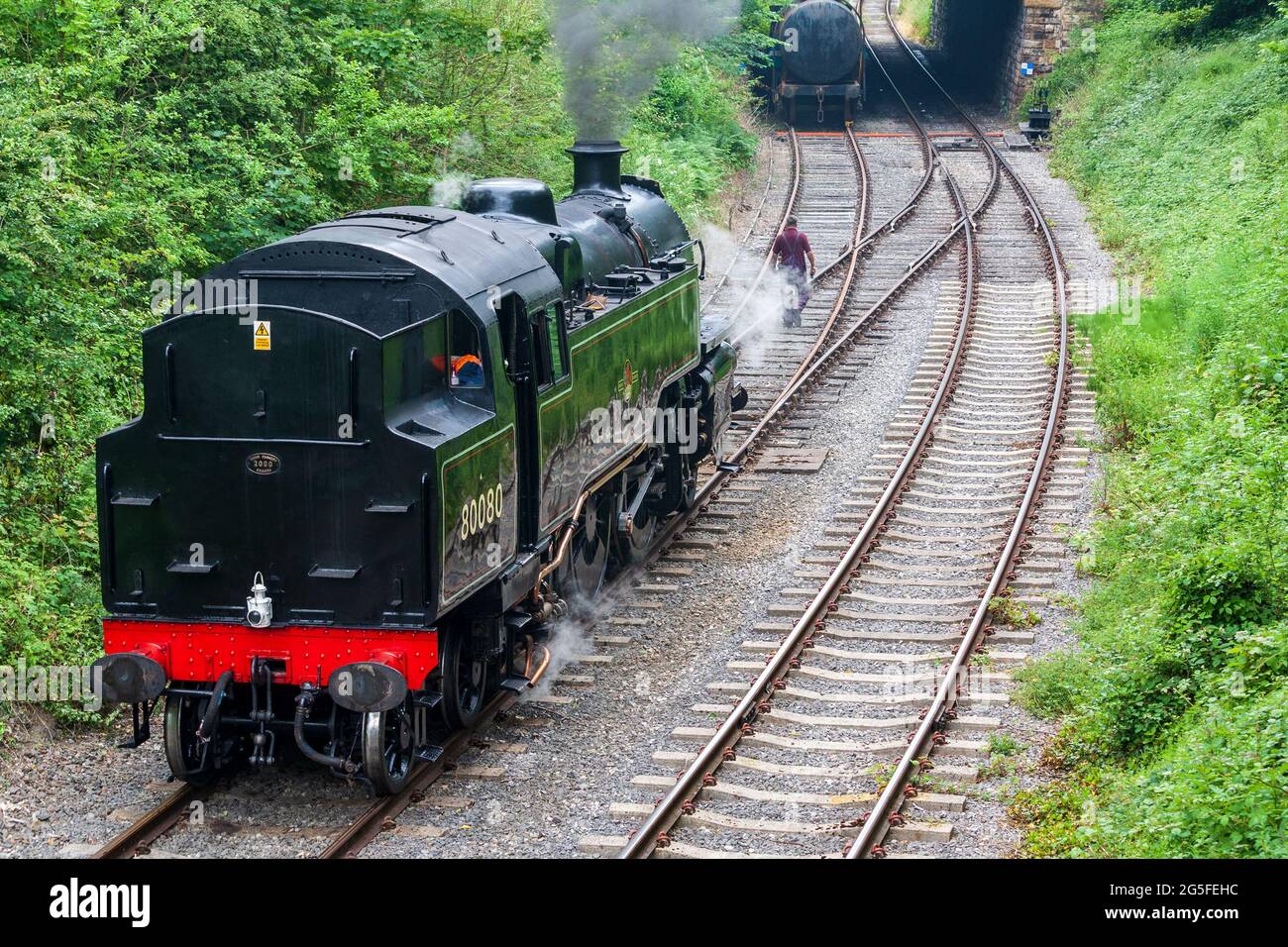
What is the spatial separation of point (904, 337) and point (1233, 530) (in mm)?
10797

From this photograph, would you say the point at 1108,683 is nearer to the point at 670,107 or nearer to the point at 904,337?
the point at 904,337

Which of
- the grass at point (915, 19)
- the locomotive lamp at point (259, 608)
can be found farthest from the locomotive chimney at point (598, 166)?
the grass at point (915, 19)

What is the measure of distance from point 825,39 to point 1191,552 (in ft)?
92.6

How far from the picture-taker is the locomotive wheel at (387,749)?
855cm

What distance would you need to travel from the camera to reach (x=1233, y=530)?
32.5 feet

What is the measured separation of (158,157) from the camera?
14.0m

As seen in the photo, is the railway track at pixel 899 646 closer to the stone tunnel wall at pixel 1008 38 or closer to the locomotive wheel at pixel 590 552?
the locomotive wheel at pixel 590 552

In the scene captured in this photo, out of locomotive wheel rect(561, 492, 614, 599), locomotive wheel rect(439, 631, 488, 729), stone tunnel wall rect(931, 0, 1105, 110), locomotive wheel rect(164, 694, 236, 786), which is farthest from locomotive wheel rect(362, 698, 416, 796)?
stone tunnel wall rect(931, 0, 1105, 110)

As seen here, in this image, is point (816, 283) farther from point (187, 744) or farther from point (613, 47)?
point (187, 744)

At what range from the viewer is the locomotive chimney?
1426 centimetres

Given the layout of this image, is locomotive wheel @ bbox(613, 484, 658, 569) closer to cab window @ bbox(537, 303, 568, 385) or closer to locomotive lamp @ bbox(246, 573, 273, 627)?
cab window @ bbox(537, 303, 568, 385)

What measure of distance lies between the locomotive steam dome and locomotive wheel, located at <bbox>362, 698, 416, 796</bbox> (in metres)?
30.1

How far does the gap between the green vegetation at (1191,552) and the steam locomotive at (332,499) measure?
3.65m

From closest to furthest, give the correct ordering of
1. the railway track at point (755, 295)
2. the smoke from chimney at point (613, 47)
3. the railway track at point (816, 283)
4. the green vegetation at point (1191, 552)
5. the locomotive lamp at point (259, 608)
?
the green vegetation at point (1191, 552)
the railway track at point (755, 295)
the locomotive lamp at point (259, 608)
the railway track at point (816, 283)
the smoke from chimney at point (613, 47)
